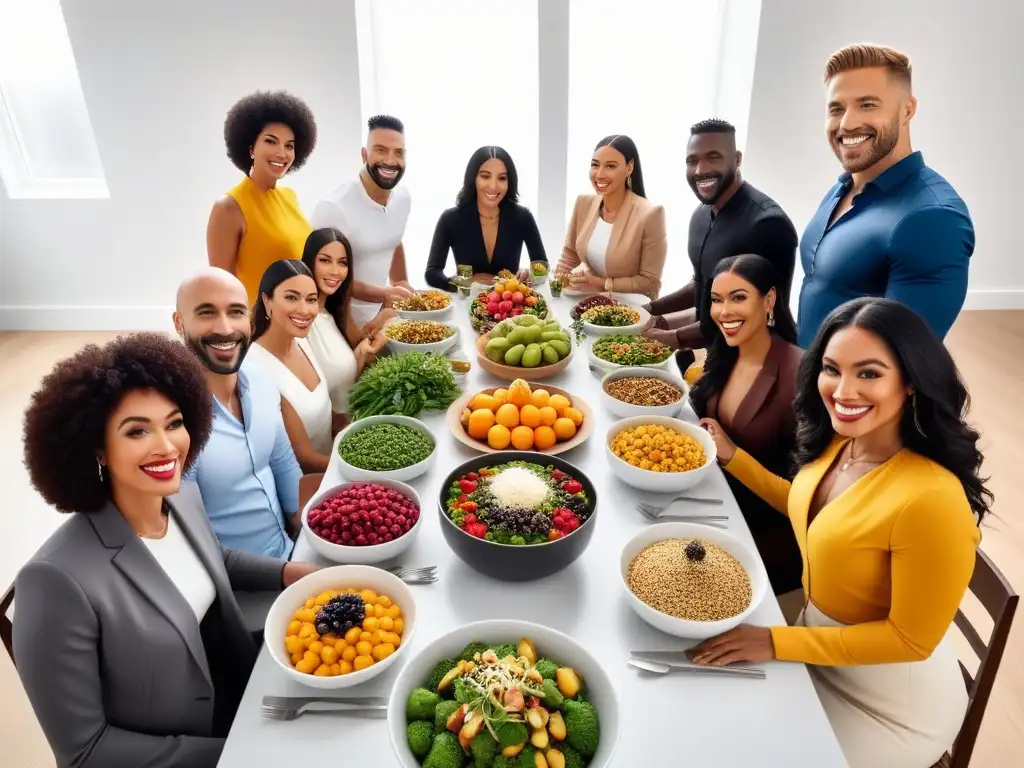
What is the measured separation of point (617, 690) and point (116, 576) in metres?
1.00

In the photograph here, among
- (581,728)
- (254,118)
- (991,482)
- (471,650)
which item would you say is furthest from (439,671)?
(991,482)

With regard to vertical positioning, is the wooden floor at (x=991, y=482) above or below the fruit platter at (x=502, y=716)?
below

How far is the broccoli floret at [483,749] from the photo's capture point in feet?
3.49

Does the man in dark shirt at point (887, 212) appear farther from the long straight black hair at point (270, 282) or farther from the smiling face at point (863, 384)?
the long straight black hair at point (270, 282)

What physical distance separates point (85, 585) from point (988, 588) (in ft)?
6.16

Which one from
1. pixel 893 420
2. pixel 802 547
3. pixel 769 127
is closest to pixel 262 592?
pixel 802 547

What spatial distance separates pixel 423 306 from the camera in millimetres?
3143

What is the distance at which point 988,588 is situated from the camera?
1.50 m

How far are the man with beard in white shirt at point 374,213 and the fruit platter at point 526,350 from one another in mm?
878

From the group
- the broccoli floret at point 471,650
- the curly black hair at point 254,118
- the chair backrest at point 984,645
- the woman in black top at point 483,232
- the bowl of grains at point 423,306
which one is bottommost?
the chair backrest at point 984,645

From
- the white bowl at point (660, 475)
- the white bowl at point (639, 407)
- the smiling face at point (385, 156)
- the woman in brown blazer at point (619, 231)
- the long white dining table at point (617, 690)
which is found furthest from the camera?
the woman in brown blazer at point (619, 231)

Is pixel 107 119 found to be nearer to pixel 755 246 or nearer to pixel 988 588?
pixel 755 246

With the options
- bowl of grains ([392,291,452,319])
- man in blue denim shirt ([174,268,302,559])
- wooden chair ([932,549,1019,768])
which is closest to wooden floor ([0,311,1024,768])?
wooden chair ([932,549,1019,768])

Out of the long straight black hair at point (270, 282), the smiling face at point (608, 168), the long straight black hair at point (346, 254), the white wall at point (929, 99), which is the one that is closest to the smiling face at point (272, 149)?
the long straight black hair at point (346, 254)
